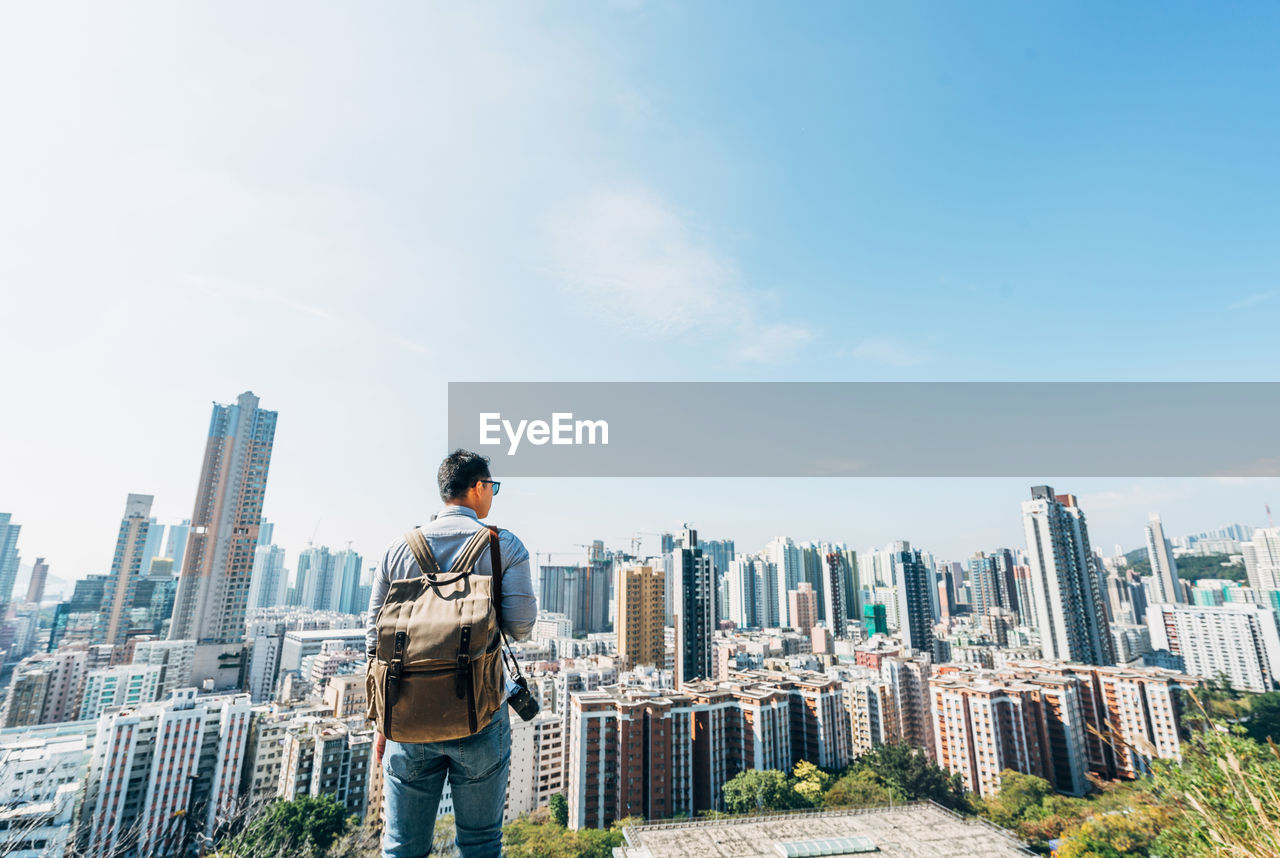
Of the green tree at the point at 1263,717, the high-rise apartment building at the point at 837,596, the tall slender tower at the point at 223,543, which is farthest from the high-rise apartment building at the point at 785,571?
the tall slender tower at the point at 223,543

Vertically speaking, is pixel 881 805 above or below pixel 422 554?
below

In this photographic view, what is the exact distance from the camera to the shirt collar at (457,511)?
52.6 inches

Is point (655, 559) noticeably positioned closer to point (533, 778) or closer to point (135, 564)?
point (533, 778)

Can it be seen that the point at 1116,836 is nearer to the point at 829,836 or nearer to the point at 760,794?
the point at 829,836

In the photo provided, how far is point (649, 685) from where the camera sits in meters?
17.3

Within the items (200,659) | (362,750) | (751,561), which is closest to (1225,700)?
(362,750)

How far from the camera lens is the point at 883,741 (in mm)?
17375

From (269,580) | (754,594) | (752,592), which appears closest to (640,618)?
(752,592)

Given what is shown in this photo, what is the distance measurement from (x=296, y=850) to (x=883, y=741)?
1615 centimetres

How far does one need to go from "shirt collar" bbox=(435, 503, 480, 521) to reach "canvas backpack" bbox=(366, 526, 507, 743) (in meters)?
0.22

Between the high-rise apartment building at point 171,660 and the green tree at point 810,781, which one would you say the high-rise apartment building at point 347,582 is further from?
the green tree at point 810,781

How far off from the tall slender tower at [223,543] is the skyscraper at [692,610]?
1851 centimetres

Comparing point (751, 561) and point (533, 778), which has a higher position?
point (751, 561)

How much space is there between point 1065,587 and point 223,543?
34711 mm
